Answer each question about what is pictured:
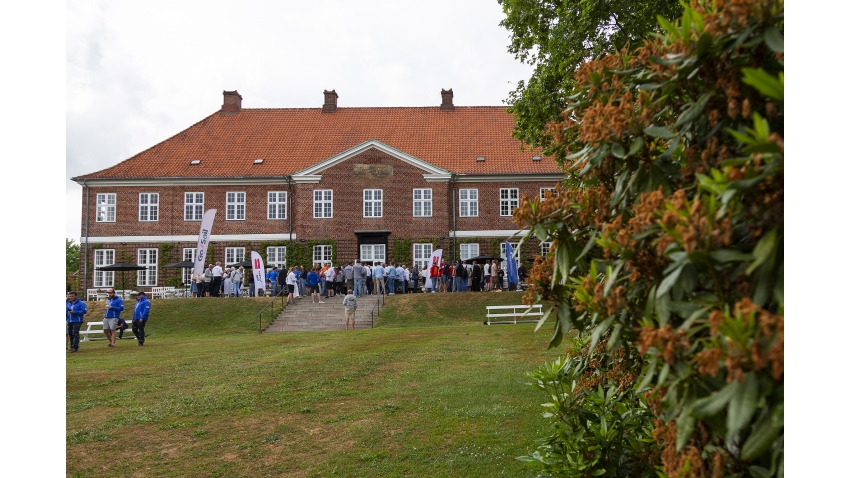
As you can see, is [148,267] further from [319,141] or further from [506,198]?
[506,198]

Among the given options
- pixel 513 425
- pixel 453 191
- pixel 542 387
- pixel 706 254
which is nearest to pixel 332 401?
pixel 513 425

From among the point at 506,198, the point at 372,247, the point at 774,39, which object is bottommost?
the point at 774,39

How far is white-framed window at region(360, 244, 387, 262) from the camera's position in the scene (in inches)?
1692

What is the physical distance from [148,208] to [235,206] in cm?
565

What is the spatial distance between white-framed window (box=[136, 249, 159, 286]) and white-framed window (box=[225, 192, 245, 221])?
529cm

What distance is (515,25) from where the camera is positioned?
22281 millimetres

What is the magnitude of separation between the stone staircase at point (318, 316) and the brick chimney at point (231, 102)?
2183cm

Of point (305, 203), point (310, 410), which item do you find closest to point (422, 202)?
point (305, 203)

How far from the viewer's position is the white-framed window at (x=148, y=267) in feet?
142

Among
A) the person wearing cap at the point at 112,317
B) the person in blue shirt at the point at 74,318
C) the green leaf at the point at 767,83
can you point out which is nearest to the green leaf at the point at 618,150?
the green leaf at the point at 767,83

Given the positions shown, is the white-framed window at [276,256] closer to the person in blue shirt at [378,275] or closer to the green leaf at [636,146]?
the person in blue shirt at [378,275]

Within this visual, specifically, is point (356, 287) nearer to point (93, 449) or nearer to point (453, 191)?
point (453, 191)

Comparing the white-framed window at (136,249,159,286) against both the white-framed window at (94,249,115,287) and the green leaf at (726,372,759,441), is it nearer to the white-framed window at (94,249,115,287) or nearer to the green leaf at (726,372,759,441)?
the white-framed window at (94,249,115,287)

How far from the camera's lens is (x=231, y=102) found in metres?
50.1
